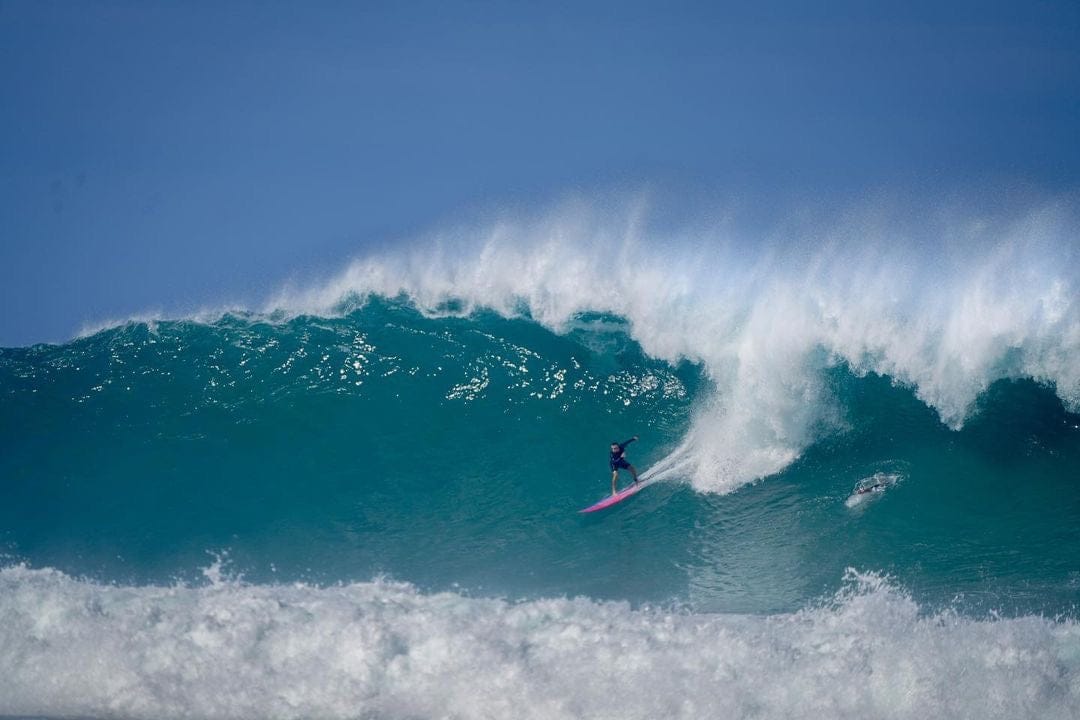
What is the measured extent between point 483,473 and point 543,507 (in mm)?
1142

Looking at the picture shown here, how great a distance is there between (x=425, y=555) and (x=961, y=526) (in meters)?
6.01

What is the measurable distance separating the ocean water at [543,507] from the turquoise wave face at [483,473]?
45 millimetres

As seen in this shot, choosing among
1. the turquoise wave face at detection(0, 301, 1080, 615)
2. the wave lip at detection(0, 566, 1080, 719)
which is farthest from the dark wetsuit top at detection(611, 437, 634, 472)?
the wave lip at detection(0, 566, 1080, 719)

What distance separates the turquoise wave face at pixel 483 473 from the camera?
805 centimetres

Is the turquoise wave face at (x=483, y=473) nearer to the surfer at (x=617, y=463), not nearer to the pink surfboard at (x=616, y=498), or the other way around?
the pink surfboard at (x=616, y=498)

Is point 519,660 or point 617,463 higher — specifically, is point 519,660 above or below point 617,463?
below

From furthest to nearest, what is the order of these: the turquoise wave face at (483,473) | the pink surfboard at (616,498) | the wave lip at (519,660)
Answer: the pink surfboard at (616,498) → the turquoise wave face at (483,473) → the wave lip at (519,660)

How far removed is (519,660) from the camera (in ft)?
21.2

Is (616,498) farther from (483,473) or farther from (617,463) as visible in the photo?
(483,473)

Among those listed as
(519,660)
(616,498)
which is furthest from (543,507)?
(519,660)

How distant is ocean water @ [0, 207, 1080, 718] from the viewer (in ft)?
20.8

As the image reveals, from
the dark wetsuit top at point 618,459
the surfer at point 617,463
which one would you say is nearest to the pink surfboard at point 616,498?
the surfer at point 617,463

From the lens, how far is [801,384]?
408 inches

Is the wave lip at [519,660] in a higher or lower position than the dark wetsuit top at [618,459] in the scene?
lower
